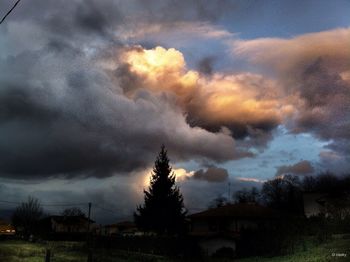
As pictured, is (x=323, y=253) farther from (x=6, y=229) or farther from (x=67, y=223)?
(x=67, y=223)

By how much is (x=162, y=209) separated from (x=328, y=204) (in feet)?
83.0

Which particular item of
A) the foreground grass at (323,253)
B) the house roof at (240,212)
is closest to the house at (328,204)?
the house roof at (240,212)

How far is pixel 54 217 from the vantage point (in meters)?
134

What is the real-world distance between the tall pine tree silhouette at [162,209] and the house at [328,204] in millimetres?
20078

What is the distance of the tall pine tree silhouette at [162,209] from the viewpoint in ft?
241

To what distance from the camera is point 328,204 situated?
65.1 meters

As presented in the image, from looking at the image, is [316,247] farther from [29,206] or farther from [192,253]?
[29,206]

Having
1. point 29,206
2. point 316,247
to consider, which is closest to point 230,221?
point 316,247

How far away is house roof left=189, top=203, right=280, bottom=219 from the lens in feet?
240

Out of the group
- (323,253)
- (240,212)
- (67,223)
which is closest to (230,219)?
(240,212)

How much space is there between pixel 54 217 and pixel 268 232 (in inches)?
3634

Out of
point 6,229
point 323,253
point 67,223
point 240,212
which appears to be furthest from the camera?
point 67,223

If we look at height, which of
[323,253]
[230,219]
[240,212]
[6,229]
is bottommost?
[323,253]

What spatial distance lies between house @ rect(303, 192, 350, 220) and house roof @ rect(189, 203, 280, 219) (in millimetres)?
5666
